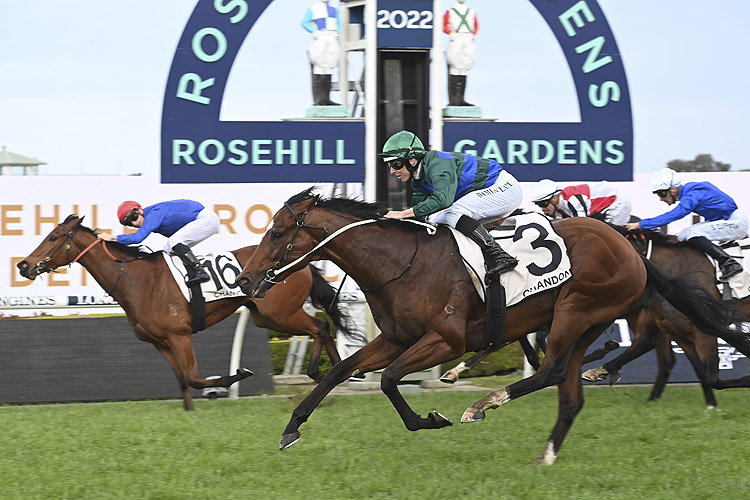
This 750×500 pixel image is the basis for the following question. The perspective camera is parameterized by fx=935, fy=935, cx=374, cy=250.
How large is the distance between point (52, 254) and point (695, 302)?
430cm

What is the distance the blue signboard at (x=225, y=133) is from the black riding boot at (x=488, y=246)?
2.94m

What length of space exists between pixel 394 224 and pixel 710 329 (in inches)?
76.7

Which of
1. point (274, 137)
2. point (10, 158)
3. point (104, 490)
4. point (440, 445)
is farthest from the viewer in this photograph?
point (10, 158)

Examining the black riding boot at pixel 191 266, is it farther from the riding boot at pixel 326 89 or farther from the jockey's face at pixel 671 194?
the jockey's face at pixel 671 194

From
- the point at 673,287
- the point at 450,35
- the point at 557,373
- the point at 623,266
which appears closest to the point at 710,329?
the point at 673,287

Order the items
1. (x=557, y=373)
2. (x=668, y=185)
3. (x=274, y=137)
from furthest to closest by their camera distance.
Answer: (x=274, y=137) < (x=668, y=185) < (x=557, y=373)

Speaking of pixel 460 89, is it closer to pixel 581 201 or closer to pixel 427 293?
pixel 581 201

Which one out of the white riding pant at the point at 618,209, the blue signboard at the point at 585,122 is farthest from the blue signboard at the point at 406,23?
the white riding pant at the point at 618,209

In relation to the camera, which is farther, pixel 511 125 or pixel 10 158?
pixel 10 158

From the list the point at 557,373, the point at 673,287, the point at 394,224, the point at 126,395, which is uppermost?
the point at 394,224

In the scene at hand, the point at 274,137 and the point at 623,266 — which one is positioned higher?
the point at 274,137

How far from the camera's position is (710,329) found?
5.25m

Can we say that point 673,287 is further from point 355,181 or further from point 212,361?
point 212,361

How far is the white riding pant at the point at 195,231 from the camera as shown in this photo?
22.4 feet
